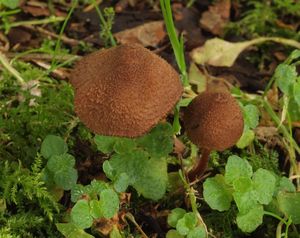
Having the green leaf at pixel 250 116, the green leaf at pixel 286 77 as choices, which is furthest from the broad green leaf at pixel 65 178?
the green leaf at pixel 286 77

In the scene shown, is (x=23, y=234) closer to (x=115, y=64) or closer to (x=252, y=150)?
(x=115, y=64)

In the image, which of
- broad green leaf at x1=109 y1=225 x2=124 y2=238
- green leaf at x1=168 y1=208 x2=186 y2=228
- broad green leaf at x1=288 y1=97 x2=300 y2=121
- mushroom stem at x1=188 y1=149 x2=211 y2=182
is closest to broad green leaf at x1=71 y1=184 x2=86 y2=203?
broad green leaf at x1=109 y1=225 x2=124 y2=238

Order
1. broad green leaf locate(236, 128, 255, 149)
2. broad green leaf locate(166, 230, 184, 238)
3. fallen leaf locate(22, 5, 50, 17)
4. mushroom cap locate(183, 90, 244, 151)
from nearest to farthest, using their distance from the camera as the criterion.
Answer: mushroom cap locate(183, 90, 244, 151)
broad green leaf locate(166, 230, 184, 238)
broad green leaf locate(236, 128, 255, 149)
fallen leaf locate(22, 5, 50, 17)

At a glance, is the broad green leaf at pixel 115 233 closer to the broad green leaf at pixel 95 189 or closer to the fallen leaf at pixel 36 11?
the broad green leaf at pixel 95 189

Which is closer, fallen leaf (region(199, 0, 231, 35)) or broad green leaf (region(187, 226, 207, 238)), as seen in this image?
broad green leaf (region(187, 226, 207, 238))

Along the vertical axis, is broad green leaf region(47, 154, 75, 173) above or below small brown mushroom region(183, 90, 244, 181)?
below

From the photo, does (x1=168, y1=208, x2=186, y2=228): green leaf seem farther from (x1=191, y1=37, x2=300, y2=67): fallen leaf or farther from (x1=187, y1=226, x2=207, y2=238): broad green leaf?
(x1=191, y1=37, x2=300, y2=67): fallen leaf

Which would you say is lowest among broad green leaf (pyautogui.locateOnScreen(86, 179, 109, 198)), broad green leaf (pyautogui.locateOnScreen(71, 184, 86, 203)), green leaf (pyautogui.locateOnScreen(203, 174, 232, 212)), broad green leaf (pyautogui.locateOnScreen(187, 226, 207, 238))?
broad green leaf (pyautogui.locateOnScreen(187, 226, 207, 238))
